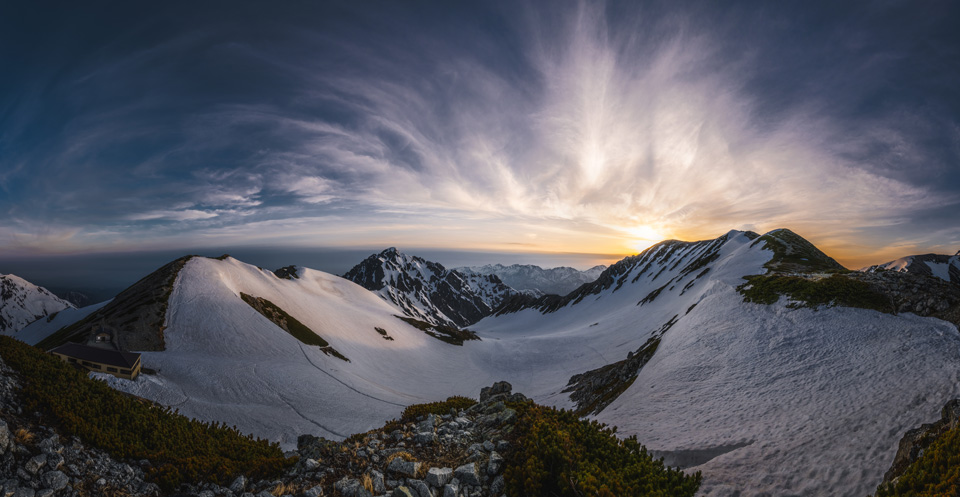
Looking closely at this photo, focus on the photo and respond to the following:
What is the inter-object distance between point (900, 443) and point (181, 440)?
22353mm

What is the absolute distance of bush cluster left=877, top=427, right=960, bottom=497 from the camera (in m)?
6.05

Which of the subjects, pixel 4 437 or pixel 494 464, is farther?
pixel 494 464

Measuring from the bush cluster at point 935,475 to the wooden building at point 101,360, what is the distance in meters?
44.4

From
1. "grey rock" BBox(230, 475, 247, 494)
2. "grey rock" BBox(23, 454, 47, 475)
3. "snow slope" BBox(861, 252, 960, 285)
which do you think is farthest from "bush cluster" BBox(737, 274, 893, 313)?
"snow slope" BBox(861, 252, 960, 285)

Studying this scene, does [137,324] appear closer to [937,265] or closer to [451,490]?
[451,490]

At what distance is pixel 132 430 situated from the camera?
976 cm

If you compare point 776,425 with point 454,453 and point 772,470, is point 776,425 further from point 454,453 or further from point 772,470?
point 454,453

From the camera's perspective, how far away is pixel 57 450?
23.7ft

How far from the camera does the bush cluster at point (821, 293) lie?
22875 mm

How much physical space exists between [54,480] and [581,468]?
1127 cm

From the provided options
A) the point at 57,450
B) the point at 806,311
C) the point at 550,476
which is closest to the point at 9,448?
the point at 57,450

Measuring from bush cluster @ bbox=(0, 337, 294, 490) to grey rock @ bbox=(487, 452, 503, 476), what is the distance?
574cm

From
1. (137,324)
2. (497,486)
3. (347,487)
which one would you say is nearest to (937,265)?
(497,486)

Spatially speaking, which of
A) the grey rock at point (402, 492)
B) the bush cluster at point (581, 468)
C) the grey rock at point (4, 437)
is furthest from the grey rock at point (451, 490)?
the grey rock at point (4, 437)
